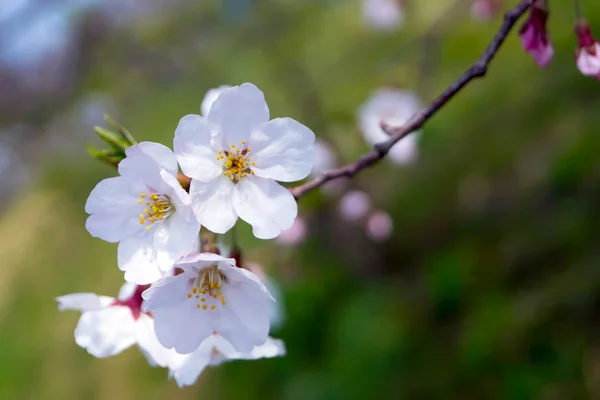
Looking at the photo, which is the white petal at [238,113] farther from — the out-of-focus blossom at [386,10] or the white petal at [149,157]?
the out-of-focus blossom at [386,10]

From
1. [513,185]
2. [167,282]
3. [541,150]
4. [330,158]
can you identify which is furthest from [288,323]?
[167,282]

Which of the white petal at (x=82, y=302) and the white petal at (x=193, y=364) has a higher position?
the white petal at (x=82, y=302)

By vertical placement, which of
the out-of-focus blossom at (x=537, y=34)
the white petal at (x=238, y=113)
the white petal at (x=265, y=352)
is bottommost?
the white petal at (x=265, y=352)

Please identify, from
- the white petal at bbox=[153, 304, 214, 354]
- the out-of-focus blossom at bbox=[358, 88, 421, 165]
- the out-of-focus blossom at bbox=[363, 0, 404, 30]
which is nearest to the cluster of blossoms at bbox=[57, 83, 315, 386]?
the white petal at bbox=[153, 304, 214, 354]

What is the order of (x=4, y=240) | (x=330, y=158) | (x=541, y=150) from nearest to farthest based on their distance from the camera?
(x=330, y=158) < (x=541, y=150) < (x=4, y=240)

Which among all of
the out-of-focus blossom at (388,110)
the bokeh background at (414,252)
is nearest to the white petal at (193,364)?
the bokeh background at (414,252)

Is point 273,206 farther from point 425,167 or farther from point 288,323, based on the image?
point 425,167
